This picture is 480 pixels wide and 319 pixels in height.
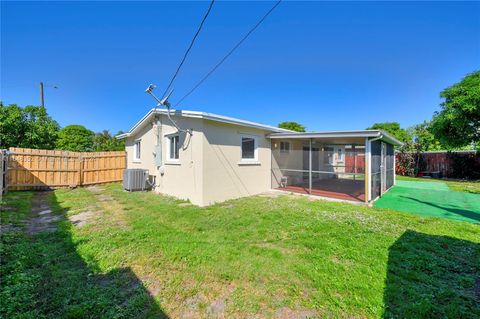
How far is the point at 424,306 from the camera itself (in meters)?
2.23

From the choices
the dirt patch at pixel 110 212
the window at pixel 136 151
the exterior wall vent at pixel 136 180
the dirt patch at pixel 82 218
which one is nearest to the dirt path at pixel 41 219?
the dirt patch at pixel 82 218

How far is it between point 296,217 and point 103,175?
429 inches

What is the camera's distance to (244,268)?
9.93 feet

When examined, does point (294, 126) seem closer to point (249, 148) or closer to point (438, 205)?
point (249, 148)

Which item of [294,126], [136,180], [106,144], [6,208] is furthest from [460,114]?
[106,144]

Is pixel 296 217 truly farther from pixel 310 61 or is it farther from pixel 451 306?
pixel 310 61

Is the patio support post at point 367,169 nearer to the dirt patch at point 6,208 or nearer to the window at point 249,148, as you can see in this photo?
the window at point 249,148

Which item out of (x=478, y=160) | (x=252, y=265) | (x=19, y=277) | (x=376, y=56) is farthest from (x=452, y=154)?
(x=19, y=277)

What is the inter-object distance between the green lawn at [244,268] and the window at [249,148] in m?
3.65

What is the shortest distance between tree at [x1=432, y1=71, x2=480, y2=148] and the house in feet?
13.4

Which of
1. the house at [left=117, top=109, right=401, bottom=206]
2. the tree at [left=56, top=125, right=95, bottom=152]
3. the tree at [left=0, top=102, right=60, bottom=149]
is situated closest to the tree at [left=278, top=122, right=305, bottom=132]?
the house at [left=117, top=109, right=401, bottom=206]

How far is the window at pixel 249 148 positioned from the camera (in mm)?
8448

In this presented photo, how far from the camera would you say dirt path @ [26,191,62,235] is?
14.9 ft

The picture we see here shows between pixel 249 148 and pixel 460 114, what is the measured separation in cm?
1138
